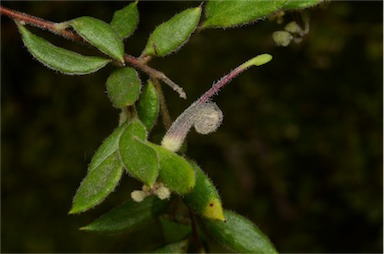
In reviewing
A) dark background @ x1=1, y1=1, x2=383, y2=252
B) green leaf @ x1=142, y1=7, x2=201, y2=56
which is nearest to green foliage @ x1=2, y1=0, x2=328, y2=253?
green leaf @ x1=142, y1=7, x2=201, y2=56

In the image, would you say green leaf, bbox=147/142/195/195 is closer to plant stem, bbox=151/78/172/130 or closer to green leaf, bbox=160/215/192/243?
plant stem, bbox=151/78/172/130

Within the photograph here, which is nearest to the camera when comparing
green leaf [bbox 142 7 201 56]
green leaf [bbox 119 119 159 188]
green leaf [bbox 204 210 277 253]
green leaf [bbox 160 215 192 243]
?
green leaf [bbox 119 119 159 188]

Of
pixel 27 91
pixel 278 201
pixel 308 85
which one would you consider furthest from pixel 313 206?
pixel 27 91

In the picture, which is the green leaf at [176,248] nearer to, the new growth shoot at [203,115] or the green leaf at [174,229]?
the green leaf at [174,229]

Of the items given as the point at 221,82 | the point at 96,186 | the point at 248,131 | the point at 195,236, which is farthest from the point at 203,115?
the point at 248,131

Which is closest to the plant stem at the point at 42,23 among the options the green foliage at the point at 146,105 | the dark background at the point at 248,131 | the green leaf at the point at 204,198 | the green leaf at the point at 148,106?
the green foliage at the point at 146,105

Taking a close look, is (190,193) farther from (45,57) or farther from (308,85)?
(308,85)
